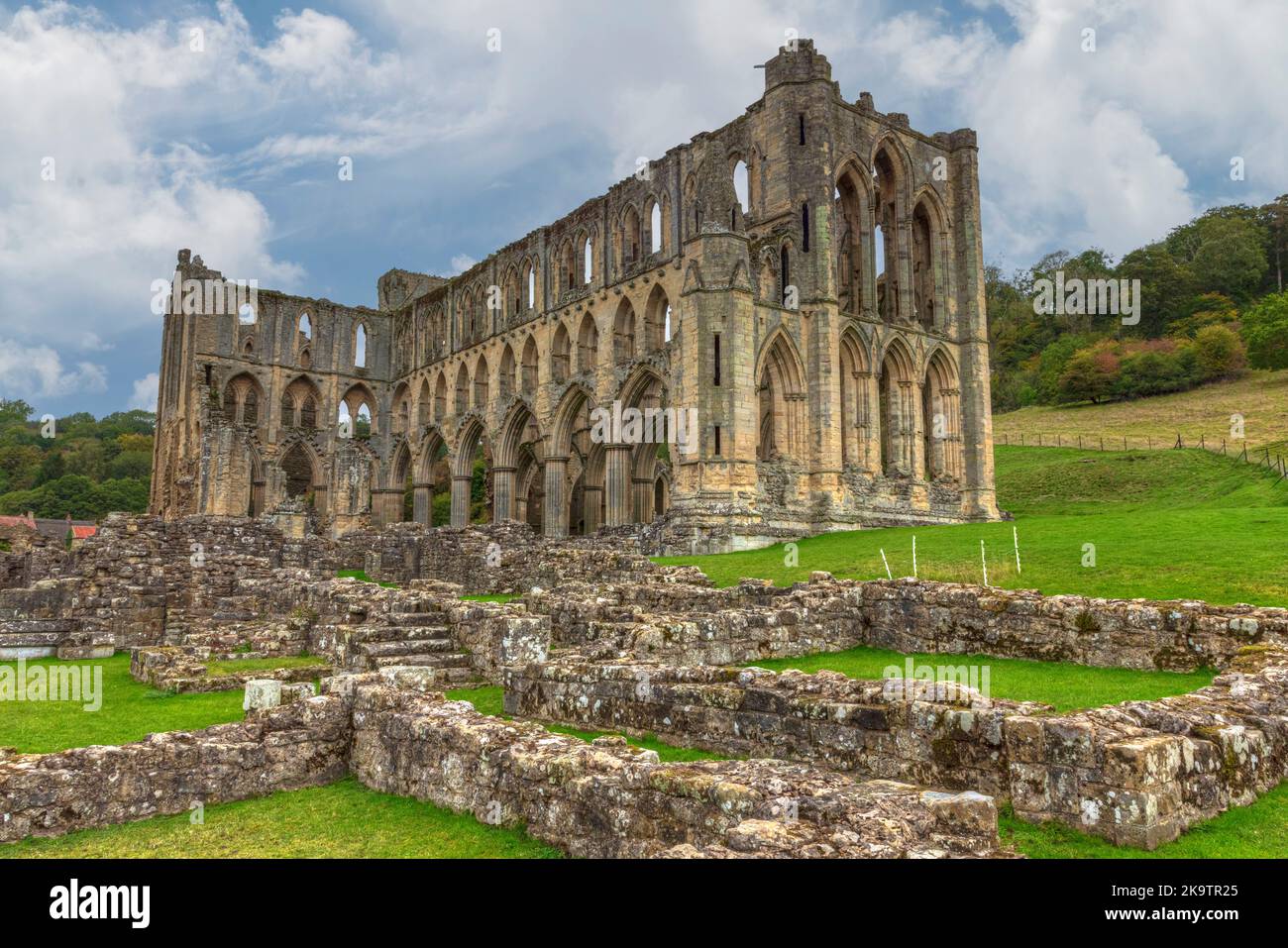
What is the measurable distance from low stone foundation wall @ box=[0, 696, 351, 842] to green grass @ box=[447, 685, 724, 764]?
180 cm

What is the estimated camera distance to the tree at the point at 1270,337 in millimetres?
54000

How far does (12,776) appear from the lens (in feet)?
18.5

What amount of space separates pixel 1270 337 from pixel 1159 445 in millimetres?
17570

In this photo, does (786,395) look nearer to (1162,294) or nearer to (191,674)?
(191,674)

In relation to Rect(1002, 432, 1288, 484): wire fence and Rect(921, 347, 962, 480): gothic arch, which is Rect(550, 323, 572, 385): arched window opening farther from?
Rect(1002, 432, 1288, 484): wire fence

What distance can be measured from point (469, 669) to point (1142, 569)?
11145 millimetres

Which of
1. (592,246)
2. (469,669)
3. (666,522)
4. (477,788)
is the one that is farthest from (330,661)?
(592,246)

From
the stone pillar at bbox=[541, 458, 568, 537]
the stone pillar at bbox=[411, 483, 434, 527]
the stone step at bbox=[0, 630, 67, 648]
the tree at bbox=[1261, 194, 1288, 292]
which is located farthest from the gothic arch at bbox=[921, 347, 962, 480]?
the tree at bbox=[1261, 194, 1288, 292]

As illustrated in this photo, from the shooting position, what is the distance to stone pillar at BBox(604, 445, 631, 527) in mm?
35531

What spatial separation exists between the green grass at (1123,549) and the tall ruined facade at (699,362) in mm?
4483

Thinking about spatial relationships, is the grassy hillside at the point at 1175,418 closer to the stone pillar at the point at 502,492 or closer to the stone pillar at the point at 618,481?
the stone pillar at the point at 618,481

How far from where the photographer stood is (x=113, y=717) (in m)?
9.39

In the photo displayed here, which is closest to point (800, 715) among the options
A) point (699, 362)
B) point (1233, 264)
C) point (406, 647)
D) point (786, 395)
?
point (406, 647)

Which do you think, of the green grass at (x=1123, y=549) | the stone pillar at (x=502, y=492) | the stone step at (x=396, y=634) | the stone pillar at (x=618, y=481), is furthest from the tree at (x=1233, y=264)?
the stone step at (x=396, y=634)
